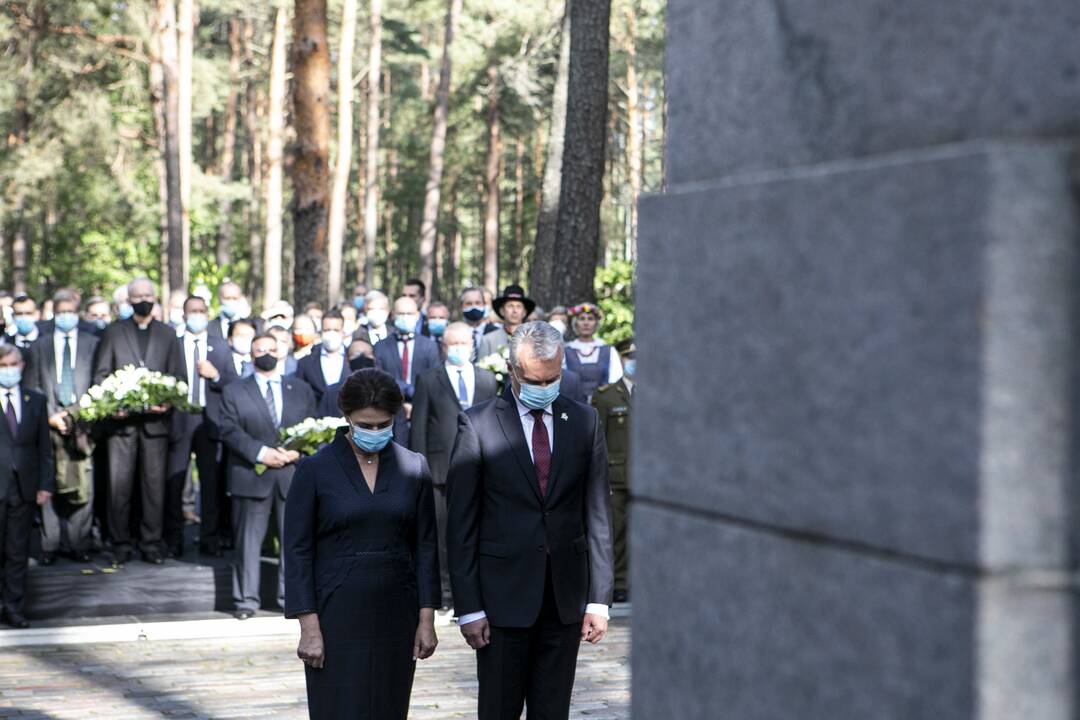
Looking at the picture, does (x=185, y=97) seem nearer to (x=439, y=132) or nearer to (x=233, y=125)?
(x=439, y=132)

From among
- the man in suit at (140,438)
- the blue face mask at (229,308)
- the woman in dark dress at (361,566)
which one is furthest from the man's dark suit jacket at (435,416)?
the woman in dark dress at (361,566)

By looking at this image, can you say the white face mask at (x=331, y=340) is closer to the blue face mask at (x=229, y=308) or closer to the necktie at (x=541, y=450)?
the blue face mask at (x=229, y=308)

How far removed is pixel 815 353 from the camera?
2.53m

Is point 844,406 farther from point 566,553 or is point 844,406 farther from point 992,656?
point 566,553

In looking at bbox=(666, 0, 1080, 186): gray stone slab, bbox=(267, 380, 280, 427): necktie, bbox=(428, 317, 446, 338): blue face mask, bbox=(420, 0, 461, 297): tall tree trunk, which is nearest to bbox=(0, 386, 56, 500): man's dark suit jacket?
bbox=(267, 380, 280, 427): necktie

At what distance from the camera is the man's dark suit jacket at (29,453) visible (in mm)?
10820

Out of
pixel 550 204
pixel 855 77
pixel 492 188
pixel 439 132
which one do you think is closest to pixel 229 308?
pixel 550 204

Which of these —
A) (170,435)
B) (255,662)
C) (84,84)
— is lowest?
(255,662)

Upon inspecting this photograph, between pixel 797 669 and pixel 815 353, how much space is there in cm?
55

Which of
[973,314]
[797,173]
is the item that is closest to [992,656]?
[973,314]

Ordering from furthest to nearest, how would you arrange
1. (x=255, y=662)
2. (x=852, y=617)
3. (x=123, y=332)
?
1. (x=123, y=332)
2. (x=255, y=662)
3. (x=852, y=617)

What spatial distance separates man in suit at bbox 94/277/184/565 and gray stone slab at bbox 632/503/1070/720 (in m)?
10.5

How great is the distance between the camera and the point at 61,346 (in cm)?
1384

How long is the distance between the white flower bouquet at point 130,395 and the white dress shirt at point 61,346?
32.0 inches
